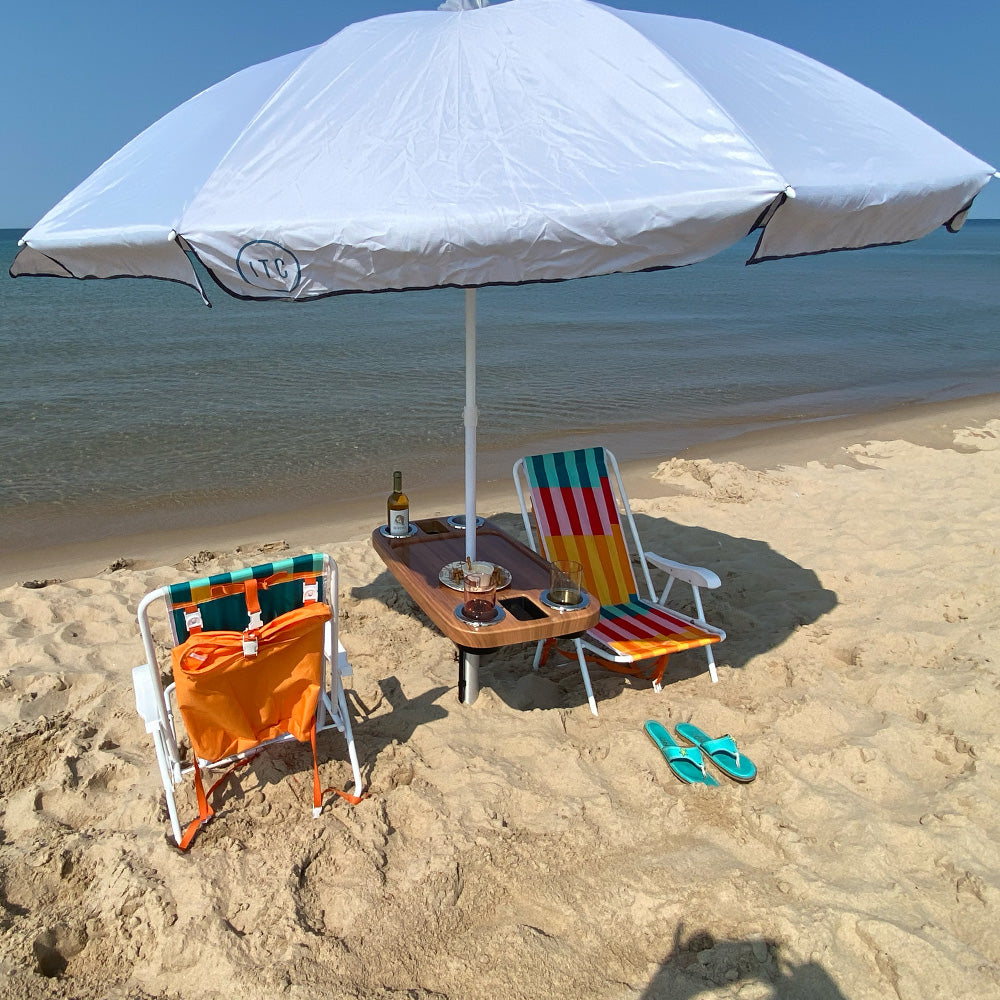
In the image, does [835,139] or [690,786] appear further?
[690,786]

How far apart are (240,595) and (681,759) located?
1.94 metres

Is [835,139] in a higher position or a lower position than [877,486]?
higher

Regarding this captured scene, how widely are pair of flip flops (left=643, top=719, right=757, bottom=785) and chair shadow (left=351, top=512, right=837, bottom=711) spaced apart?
0.48m

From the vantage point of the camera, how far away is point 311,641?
3.06 metres

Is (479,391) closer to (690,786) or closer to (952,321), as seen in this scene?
(690,786)

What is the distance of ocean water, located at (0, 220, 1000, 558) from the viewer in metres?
8.77

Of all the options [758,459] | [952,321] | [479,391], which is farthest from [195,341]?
[952,321]

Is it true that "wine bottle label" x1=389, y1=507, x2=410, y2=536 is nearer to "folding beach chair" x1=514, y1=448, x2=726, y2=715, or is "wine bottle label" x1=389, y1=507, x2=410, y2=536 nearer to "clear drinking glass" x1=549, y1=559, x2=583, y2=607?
"folding beach chair" x1=514, y1=448, x2=726, y2=715

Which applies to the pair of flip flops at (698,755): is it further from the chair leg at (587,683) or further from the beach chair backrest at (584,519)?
the beach chair backrest at (584,519)

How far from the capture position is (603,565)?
14.8 ft

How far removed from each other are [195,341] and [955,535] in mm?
14797

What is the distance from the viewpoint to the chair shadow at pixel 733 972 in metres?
2.45

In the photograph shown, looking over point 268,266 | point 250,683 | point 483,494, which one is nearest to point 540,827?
point 250,683

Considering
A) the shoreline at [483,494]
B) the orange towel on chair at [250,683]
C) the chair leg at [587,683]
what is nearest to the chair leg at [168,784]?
the orange towel on chair at [250,683]
